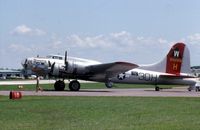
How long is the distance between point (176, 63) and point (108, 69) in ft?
29.8

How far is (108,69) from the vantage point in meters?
41.0

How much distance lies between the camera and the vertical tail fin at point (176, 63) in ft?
152

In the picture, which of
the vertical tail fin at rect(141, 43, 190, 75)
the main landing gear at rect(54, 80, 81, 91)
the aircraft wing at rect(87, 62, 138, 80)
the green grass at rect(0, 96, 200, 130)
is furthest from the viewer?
the vertical tail fin at rect(141, 43, 190, 75)

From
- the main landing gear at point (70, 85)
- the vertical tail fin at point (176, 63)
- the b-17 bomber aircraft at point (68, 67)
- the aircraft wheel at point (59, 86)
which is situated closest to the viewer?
the b-17 bomber aircraft at point (68, 67)

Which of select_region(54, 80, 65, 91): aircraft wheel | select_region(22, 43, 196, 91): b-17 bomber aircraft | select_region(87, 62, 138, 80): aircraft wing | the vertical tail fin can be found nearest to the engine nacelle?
select_region(22, 43, 196, 91): b-17 bomber aircraft

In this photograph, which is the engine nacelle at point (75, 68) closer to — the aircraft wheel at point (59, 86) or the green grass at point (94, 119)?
the aircraft wheel at point (59, 86)

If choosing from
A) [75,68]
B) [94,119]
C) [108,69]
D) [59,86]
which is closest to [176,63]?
[108,69]

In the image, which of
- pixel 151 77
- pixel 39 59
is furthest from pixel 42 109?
pixel 151 77

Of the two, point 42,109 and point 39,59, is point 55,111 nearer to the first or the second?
point 42,109

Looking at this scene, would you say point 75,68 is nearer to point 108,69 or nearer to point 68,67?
point 68,67

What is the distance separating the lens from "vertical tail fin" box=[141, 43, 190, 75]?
46.4 meters

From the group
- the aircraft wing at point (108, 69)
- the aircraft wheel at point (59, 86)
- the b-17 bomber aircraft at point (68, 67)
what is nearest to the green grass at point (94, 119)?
the b-17 bomber aircraft at point (68, 67)

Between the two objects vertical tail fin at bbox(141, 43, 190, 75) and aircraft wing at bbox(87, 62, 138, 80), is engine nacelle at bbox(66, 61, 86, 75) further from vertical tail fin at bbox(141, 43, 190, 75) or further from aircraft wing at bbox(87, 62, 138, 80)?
vertical tail fin at bbox(141, 43, 190, 75)

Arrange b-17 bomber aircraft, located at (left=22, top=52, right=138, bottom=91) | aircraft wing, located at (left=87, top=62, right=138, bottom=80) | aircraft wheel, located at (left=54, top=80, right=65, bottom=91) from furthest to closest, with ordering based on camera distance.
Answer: aircraft wheel, located at (left=54, top=80, right=65, bottom=91) < b-17 bomber aircraft, located at (left=22, top=52, right=138, bottom=91) < aircraft wing, located at (left=87, top=62, right=138, bottom=80)
